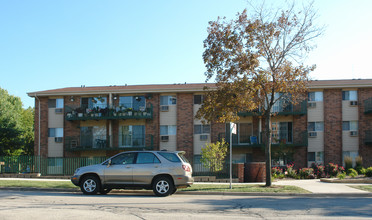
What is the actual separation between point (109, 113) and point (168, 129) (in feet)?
16.1

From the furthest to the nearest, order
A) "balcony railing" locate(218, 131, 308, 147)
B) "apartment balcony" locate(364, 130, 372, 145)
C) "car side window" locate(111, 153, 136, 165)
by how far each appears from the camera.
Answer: "balcony railing" locate(218, 131, 308, 147)
"apartment balcony" locate(364, 130, 372, 145)
"car side window" locate(111, 153, 136, 165)

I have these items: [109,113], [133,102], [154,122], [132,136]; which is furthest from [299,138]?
[109,113]

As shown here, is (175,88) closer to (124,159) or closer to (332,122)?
(332,122)

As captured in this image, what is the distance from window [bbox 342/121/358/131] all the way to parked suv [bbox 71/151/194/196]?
66.5 feet

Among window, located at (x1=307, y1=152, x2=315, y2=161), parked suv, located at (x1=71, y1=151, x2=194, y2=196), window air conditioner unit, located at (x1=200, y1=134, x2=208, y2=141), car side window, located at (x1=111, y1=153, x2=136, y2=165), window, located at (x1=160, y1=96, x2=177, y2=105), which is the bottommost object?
window, located at (x1=307, y1=152, x2=315, y2=161)

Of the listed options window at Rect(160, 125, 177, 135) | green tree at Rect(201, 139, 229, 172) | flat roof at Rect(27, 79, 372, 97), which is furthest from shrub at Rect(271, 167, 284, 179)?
window at Rect(160, 125, 177, 135)

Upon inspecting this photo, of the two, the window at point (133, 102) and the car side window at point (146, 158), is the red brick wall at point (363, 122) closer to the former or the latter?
the window at point (133, 102)

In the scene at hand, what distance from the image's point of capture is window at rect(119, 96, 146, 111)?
3166cm

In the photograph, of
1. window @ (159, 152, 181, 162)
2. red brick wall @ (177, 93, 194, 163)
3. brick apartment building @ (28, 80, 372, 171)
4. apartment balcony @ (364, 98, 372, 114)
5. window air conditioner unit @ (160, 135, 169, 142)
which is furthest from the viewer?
window air conditioner unit @ (160, 135, 169, 142)

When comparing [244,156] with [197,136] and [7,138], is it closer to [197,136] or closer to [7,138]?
[197,136]

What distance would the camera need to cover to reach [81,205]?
10.9 meters

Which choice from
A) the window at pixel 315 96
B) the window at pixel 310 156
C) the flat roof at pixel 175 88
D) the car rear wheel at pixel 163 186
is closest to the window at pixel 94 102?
the flat roof at pixel 175 88

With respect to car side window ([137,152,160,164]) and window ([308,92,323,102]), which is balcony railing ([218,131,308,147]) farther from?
car side window ([137,152,160,164])

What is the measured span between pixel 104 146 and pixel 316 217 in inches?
955
